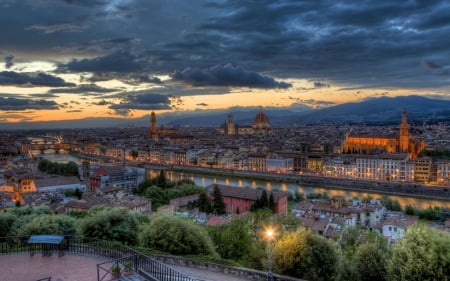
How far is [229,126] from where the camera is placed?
118m

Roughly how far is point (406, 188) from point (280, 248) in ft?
83.1

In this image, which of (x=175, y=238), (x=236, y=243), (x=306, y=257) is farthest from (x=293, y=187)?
(x=306, y=257)

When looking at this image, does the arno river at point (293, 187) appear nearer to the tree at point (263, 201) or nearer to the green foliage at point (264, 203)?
the green foliage at point (264, 203)

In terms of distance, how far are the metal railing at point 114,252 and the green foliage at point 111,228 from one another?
3.22ft

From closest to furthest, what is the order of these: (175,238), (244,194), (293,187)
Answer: (175,238) < (244,194) < (293,187)

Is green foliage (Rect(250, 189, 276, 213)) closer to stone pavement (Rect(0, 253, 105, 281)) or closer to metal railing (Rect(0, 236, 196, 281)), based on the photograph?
metal railing (Rect(0, 236, 196, 281))

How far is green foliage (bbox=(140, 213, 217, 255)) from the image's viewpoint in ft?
26.6

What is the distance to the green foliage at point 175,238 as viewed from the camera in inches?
319

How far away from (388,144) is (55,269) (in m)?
52.2

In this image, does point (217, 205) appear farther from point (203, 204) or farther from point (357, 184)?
point (357, 184)

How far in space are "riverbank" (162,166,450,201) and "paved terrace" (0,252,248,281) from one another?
24.8 m

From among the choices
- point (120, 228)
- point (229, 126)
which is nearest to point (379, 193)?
point (120, 228)

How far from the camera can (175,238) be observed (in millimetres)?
8102

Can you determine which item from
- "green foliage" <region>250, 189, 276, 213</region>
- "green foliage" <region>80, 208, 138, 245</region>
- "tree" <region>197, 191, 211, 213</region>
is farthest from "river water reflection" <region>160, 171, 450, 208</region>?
"green foliage" <region>80, 208, 138, 245</region>
